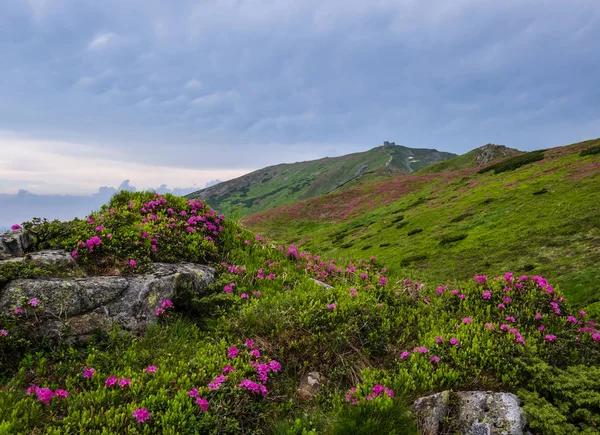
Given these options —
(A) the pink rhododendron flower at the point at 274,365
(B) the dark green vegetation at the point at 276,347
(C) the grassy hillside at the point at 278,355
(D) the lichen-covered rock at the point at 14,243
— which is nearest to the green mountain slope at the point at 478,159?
(B) the dark green vegetation at the point at 276,347

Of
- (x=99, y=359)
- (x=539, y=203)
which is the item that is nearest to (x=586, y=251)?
(x=539, y=203)

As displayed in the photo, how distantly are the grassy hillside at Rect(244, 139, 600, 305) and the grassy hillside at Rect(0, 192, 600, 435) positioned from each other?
530cm

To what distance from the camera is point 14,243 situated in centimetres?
734

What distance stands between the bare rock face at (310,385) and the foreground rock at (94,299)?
10.7 ft

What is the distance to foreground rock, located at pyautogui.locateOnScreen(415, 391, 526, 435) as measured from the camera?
15.4 feet

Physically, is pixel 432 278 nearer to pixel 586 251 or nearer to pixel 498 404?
pixel 586 251

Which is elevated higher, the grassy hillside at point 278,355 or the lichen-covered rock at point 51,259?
the lichen-covered rock at point 51,259

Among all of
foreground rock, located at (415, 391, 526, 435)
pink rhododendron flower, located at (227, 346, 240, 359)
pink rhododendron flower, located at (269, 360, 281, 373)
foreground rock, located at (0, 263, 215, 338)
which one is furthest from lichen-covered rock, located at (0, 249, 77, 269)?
foreground rock, located at (415, 391, 526, 435)

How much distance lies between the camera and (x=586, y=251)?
57.2ft

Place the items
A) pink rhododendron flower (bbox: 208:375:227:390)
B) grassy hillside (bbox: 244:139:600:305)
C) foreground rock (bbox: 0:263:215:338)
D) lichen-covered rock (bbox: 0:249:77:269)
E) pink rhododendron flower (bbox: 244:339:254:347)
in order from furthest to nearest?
grassy hillside (bbox: 244:139:600:305), lichen-covered rock (bbox: 0:249:77:269), pink rhododendron flower (bbox: 244:339:254:347), foreground rock (bbox: 0:263:215:338), pink rhododendron flower (bbox: 208:375:227:390)

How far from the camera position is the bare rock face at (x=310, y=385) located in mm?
5637

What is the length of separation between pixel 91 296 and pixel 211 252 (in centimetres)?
356

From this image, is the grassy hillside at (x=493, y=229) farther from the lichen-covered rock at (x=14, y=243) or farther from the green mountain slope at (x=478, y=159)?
the green mountain slope at (x=478, y=159)

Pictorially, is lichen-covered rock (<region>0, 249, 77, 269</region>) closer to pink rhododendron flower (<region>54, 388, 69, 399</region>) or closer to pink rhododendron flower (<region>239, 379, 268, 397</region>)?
pink rhododendron flower (<region>54, 388, 69, 399</region>)
